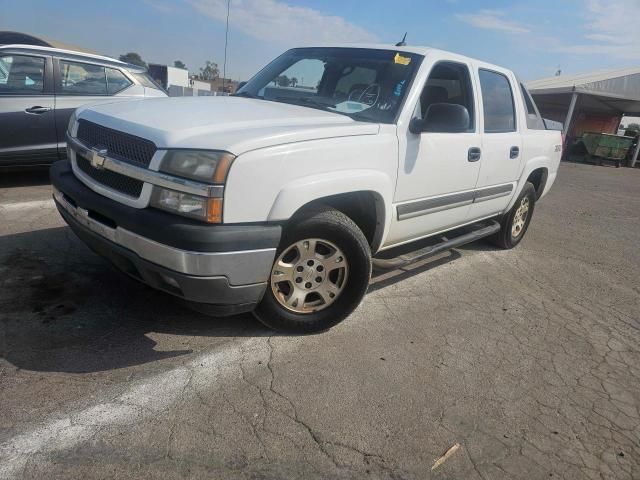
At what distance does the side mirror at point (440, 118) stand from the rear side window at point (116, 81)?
495 centimetres

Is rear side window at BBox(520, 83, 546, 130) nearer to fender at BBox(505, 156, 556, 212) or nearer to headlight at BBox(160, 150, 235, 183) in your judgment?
fender at BBox(505, 156, 556, 212)

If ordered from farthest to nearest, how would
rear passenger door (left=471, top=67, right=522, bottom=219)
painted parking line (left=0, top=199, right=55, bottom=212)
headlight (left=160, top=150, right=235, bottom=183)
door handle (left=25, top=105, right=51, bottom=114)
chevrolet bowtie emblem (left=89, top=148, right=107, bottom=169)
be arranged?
door handle (left=25, top=105, right=51, bottom=114) → painted parking line (left=0, top=199, right=55, bottom=212) → rear passenger door (left=471, top=67, right=522, bottom=219) → chevrolet bowtie emblem (left=89, top=148, right=107, bottom=169) → headlight (left=160, top=150, right=235, bottom=183)

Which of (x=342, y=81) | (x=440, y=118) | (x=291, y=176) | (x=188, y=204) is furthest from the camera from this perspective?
(x=342, y=81)

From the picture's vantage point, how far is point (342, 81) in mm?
3814

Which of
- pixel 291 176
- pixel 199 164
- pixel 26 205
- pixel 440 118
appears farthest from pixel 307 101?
pixel 26 205

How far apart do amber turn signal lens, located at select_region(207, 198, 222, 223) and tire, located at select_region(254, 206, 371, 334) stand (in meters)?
0.47

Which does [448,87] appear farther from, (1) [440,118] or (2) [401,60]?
(1) [440,118]

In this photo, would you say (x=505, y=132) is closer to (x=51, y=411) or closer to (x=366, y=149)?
(x=366, y=149)

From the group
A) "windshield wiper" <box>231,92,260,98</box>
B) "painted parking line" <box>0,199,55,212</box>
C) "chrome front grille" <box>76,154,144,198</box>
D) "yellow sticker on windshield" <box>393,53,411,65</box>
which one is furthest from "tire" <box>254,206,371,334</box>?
"painted parking line" <box>0,199,55,212</box>

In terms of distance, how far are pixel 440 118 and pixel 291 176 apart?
127 centimetres

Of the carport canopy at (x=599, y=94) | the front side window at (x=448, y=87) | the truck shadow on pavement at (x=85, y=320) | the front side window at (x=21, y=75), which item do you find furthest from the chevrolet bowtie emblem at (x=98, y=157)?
the carport canopy at (x=599, y=94)

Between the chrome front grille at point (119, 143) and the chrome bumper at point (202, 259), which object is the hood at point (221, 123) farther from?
the chrome bumper at point (202, 259)

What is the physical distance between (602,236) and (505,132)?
146 inches

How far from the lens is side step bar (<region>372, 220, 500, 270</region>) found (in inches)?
142
